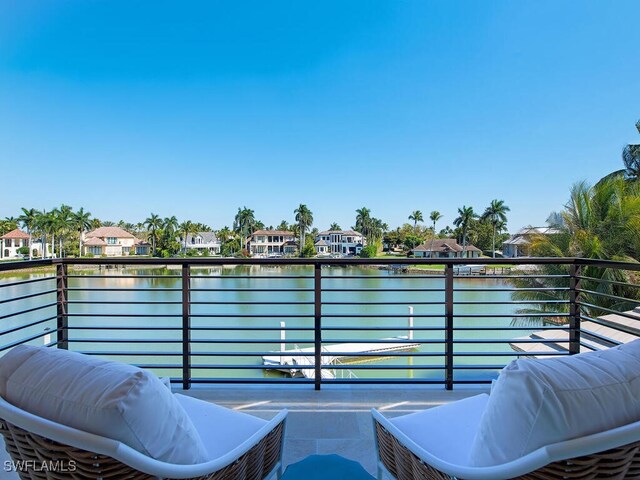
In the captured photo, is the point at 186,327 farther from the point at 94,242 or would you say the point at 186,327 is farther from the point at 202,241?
the point at 202,241

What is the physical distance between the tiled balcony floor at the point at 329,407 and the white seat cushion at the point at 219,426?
1.84 feet

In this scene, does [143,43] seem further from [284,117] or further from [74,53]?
[284,117]

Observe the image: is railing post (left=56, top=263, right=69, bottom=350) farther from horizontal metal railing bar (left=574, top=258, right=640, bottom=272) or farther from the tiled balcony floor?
horizontal metal railing bar (left=574, top=258, right=640, bottom=272)

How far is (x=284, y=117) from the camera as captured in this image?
67.9 feet

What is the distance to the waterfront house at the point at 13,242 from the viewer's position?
19516mm

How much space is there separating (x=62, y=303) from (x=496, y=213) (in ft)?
133

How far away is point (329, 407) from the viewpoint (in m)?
2.51

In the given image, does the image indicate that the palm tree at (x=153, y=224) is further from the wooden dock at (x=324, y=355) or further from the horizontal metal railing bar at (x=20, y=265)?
the horizontal metal railing bar at (x=20, y=265)

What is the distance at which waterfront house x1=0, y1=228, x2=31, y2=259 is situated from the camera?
19516 mm

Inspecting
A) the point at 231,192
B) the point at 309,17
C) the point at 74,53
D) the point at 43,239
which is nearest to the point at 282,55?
the point at 309,17

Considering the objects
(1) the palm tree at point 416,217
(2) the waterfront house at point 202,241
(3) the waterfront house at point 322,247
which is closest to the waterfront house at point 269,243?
(3) the waterfront house at point 322,247

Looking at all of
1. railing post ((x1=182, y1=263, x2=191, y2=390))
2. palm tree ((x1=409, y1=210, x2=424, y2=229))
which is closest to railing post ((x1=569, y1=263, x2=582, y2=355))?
railing post ((x1=182, y1=263, x2=191, y2=390))

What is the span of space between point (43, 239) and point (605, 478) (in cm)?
2988

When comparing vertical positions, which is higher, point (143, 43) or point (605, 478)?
point (143, 43)
